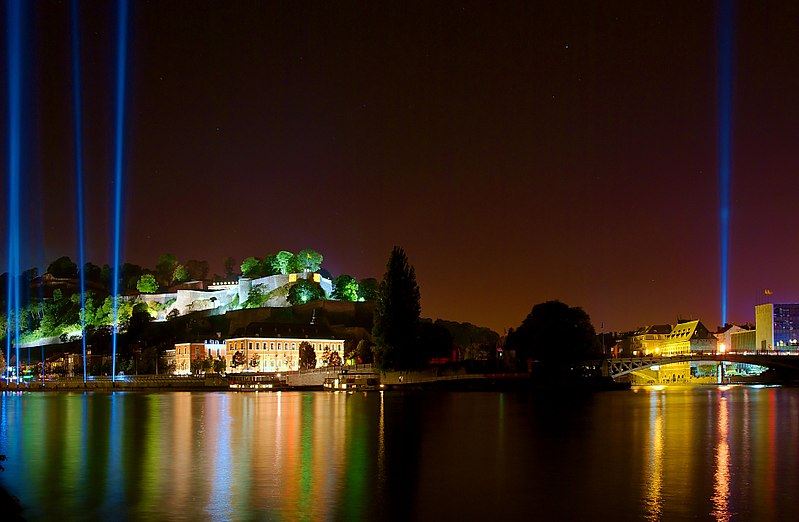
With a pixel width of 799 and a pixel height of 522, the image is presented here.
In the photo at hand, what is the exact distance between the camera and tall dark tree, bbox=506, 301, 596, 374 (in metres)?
70.4

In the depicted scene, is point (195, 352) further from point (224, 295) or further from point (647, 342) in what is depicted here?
point (647, 342)

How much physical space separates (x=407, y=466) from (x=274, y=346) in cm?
8115

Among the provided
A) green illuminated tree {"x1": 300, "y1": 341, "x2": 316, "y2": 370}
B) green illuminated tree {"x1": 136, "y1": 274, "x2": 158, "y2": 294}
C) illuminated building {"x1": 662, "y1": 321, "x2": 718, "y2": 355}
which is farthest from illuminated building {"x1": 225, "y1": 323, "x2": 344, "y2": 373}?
illuminated building {"x1": 662, "y1": 321, "x2": 718, "y2": 355}

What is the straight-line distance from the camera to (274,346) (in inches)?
4045

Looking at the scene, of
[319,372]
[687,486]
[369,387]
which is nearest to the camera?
[687,486]

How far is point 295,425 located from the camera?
3656 centimetres

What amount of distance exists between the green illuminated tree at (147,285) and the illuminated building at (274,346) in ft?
168

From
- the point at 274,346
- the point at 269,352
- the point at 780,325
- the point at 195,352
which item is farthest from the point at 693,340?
the point at 195,352

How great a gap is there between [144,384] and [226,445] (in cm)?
6554

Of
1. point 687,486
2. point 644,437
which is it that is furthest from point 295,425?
point 687,486

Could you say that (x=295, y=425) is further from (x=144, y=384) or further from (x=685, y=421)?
(x=144, y=384)

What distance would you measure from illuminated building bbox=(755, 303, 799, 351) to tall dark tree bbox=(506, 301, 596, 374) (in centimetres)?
6269

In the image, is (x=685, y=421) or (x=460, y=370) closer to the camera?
(x=685, y=421)

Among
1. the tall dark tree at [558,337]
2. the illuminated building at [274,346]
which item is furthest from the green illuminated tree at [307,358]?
the tall dark tree at [558,337]
